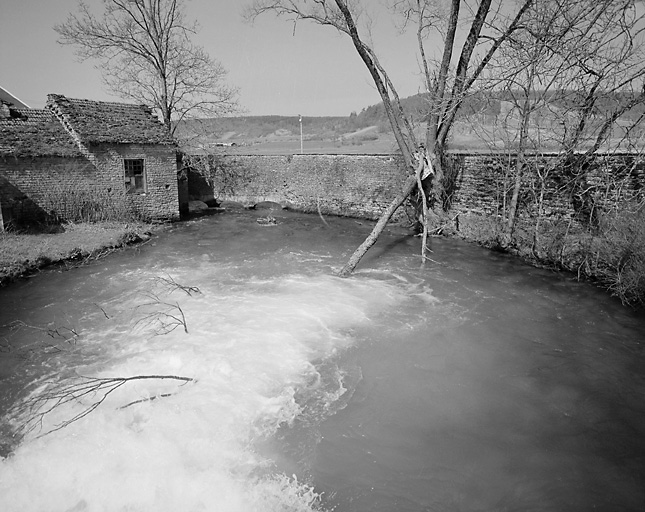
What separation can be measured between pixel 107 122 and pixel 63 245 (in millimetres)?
7064

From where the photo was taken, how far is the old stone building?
15.5 m

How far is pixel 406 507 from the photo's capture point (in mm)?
4684

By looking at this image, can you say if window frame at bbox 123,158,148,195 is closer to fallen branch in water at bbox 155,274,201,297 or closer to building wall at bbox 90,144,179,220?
building wall at bbox 90,144,179,220

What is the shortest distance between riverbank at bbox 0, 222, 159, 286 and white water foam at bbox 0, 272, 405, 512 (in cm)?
344

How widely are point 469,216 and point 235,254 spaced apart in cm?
911

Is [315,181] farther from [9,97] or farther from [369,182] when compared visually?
[9,97]

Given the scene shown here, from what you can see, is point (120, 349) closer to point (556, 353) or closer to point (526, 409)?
point (526, 409)

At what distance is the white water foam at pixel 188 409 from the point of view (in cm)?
482

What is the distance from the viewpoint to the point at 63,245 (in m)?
13.6

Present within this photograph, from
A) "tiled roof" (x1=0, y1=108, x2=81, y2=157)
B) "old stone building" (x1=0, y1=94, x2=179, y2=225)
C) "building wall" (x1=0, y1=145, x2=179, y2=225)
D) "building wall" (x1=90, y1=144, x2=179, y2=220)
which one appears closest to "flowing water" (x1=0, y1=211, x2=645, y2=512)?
"building wall" (x1=0, y1=145, x2=179, y2=225)

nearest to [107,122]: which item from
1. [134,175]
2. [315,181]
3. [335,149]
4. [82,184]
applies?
[134,175]

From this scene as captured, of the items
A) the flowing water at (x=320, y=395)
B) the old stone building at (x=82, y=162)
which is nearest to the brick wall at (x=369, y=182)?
the flowing water at (x=320, y=395)

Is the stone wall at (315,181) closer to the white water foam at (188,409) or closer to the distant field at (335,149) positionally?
the distant field at (335,149)

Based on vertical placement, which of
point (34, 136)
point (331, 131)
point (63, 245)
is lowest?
point (63, 245)
